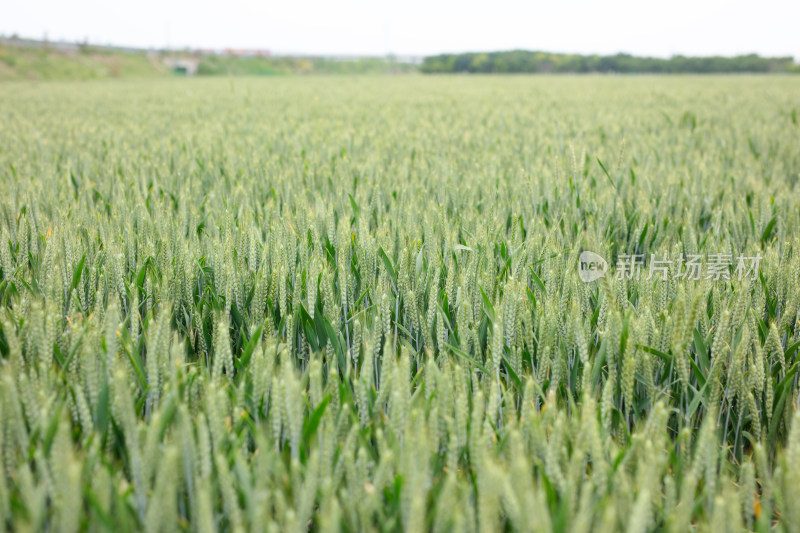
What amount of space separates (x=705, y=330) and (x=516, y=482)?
741 millimetres

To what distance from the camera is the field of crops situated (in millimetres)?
733

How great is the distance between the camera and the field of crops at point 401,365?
2.40ft

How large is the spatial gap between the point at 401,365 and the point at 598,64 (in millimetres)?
53807

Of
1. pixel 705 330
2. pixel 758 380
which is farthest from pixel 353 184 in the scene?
→ pixel 758 380

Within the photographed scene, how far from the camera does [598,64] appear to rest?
4853cm

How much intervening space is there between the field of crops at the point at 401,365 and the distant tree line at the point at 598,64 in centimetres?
4717

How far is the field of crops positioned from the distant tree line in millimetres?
47168
